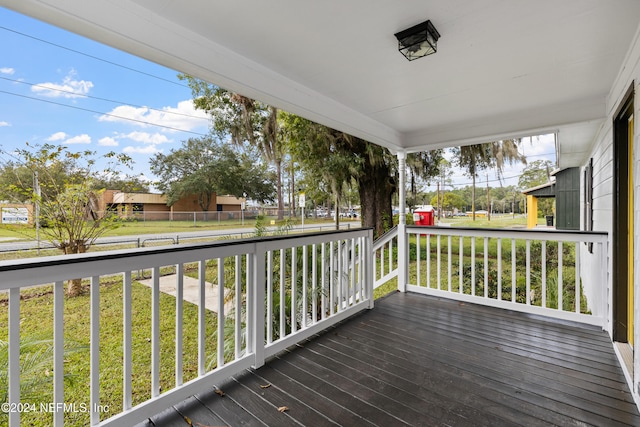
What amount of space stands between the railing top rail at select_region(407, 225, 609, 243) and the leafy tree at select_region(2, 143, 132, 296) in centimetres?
373

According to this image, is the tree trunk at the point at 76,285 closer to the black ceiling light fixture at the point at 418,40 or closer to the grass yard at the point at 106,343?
the grass yard at the point at 106,343

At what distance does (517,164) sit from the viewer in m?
7.90

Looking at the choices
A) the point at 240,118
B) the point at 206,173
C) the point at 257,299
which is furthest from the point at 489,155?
the point at 257,299

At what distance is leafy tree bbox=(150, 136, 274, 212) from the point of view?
3211 mm

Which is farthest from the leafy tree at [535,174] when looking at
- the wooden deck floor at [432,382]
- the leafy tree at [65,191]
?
the leafy tree at [65,191]

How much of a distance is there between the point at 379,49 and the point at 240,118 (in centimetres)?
386

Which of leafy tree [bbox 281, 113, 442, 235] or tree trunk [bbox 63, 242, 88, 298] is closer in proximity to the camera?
tree trunk [bbox 63, 242, 88, 298]

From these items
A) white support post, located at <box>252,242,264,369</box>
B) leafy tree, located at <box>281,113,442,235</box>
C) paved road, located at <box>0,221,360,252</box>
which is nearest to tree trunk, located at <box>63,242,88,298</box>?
paved road, located at <box>0,221,360,252</box>

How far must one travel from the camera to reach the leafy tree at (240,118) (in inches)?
187

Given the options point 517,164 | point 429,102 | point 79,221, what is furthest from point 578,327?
point 517,164

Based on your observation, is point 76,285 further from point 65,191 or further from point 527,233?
point 527,233

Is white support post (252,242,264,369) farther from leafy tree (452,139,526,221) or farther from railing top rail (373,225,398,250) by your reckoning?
leafy tree (452,139,526,221)

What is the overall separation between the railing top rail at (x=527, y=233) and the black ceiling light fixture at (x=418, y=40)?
2379mm

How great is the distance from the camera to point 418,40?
189 centimetres
